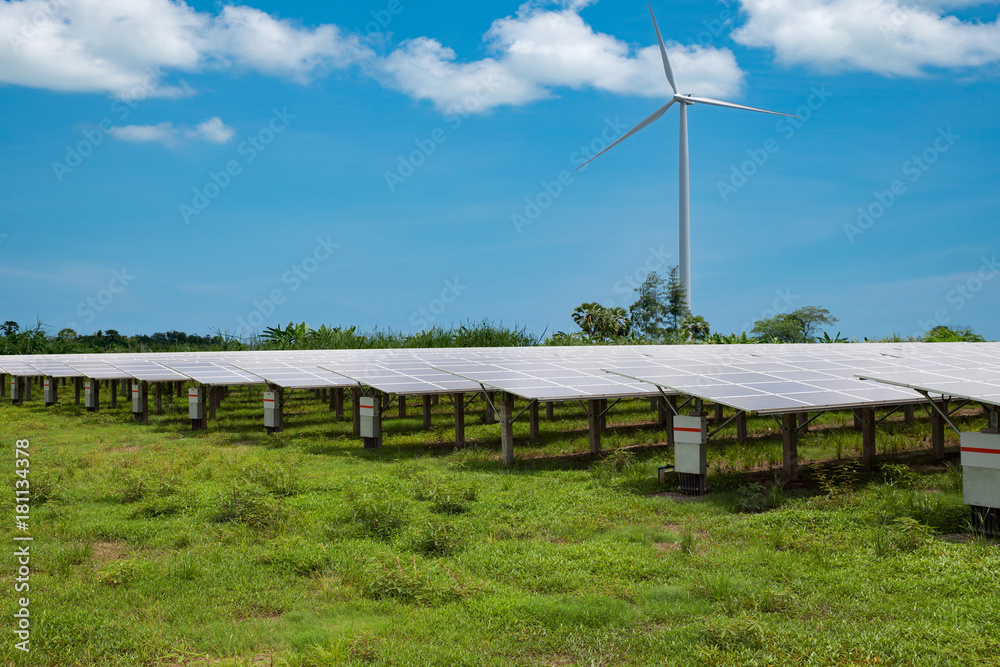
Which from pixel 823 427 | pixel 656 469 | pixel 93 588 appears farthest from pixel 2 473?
pixel 823 427

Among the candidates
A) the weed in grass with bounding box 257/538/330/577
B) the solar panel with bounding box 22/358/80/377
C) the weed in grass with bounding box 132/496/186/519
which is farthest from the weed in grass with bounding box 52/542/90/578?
the solar panel with bounding box 22/358/80/377

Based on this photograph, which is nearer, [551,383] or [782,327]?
[551,383]

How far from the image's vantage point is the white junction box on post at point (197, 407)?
25.7m

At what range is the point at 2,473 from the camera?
16.6 meters

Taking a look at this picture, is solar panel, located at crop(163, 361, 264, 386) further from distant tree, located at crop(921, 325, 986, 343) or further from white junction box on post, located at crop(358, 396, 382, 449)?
distant tree, located at crop(921, 325, 986, 343)

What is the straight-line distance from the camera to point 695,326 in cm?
6075

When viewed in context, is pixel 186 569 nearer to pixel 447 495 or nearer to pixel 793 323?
pixel 447 495

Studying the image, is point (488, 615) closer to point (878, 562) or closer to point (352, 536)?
point (352, 536)

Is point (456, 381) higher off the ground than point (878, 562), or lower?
higher

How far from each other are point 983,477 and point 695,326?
5109 cm

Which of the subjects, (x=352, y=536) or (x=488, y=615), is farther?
(x=352, y=536)

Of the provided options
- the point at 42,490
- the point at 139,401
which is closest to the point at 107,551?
the point at 42,490

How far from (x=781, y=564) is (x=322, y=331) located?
37296 millimetres

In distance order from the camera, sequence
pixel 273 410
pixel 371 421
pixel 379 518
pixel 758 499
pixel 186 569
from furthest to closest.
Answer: pixel 273 410
pixel 371 421
pixel 758 499
pixel 379 518
pixel 186 569
